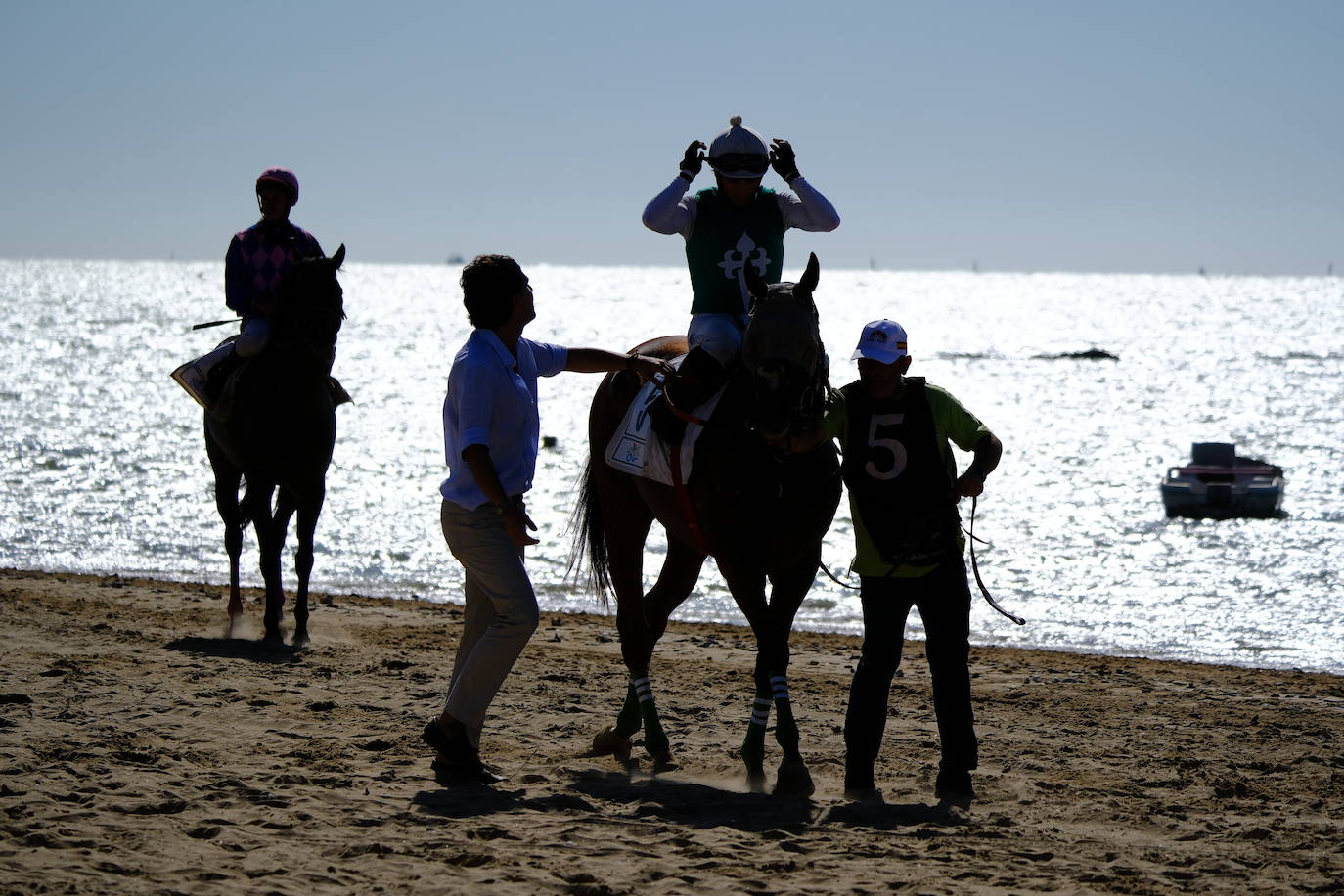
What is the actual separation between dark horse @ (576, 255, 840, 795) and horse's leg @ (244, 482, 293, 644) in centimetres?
422

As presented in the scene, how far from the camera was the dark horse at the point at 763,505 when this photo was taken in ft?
21.9

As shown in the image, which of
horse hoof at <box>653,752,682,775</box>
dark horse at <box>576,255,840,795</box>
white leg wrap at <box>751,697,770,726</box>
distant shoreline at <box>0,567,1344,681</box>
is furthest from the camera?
distant shoreline at <box>0,567,1344,681</box>

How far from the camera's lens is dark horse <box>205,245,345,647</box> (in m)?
10.8

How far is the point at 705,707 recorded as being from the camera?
922 centimetres

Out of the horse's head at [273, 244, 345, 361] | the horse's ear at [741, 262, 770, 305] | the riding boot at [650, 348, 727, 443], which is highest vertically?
the horse's head at [273, 244, 345, 361]

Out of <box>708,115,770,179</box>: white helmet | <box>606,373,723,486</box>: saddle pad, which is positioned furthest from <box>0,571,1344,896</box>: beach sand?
<box>708,115,770,179</box>: white helmet

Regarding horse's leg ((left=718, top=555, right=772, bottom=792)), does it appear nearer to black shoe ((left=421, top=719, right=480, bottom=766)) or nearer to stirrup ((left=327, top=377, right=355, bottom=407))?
black shoe ((left=421, top=719, right=480, bottom=766))

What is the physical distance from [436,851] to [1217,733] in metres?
5.30

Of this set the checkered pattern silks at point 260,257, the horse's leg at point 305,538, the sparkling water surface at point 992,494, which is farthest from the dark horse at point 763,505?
the sparkling water surface at point 992,494

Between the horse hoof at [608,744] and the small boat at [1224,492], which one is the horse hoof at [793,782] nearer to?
the horse hoof at [608,744]

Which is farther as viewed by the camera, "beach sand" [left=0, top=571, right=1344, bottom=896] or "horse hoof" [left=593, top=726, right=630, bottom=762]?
"horse hoof" [left=593, top=726, right=630, bottom=762]

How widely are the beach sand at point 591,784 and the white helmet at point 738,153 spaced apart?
3.17 meters

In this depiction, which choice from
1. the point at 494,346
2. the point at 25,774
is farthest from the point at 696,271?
the point at 25,774

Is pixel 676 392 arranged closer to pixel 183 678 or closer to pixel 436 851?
pixel 436 851
